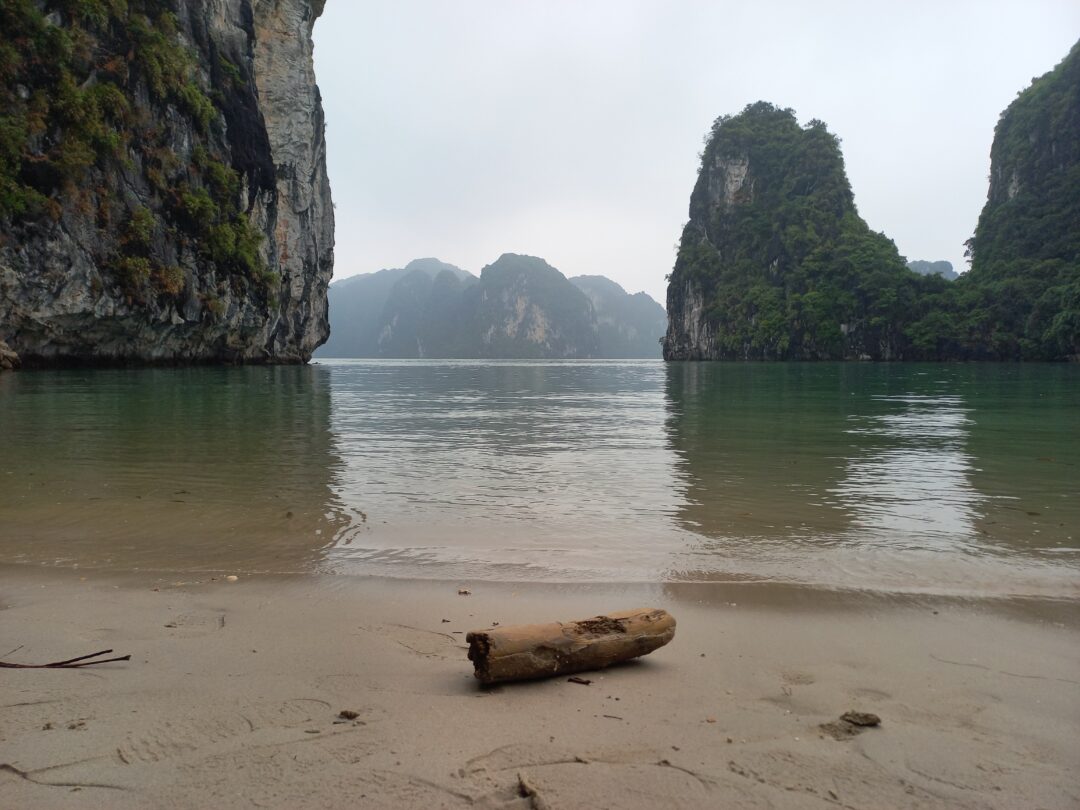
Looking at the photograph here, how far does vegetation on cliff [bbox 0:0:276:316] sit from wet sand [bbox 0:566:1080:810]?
3576 cm

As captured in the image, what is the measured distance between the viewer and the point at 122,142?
1436 inches

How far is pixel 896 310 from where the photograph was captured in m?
80.9

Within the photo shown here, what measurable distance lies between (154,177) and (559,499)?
4196 centimetres

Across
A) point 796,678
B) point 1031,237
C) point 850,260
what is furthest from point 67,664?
point 1031,237

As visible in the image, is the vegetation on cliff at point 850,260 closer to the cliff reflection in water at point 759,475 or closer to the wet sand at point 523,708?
the cliff reflection in water at point 759,475

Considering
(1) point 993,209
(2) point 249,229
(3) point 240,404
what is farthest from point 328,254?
(1) point 993,209

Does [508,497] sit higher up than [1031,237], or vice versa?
[1031,237]

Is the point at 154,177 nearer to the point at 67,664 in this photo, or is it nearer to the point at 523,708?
the point at 67,664

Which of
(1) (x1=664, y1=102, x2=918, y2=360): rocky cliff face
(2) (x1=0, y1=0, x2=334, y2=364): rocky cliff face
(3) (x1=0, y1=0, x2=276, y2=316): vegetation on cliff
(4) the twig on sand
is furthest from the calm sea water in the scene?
(1) (x1=664, y1=102, x2=918, y2=360): rocky cliff face

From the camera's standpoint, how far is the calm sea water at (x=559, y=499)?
4918 mm

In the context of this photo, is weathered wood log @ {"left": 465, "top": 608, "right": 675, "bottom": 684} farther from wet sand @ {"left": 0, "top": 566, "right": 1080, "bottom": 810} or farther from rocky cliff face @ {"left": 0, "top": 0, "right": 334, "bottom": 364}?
rocky cliff face @ {"left": 0, "top": 0, "right": 334, "bottom": 364}

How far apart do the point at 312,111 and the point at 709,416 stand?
56673mm

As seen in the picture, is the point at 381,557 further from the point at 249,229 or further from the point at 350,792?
the point at 249,229

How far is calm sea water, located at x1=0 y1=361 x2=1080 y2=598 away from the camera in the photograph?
16.1 ft
